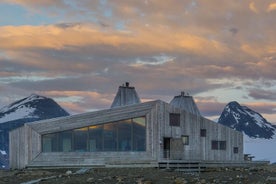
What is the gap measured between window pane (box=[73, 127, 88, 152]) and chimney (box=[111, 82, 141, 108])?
1895cm

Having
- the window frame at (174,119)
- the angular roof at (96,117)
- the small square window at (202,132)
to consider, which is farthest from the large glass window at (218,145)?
the angular roof at (96,117)

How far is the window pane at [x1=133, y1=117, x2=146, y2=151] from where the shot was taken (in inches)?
2056

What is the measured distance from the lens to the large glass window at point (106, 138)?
2060 inches

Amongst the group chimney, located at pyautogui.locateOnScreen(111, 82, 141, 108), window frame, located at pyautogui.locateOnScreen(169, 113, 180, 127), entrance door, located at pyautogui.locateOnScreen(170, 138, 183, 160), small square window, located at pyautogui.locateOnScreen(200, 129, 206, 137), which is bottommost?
entrance door, located at pyautogui.locateOnScreen(170, 138, 183, 160)

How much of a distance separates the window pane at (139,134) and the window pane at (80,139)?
475 cm

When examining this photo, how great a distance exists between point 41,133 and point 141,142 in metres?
9.90

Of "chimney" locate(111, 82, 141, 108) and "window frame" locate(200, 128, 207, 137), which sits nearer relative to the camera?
"window frame" locate(200, 128, 207, 137)

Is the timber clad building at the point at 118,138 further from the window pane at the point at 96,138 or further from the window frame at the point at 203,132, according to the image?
the window frame at the point at 203,132

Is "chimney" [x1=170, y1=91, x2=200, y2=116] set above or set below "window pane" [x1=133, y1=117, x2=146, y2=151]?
above

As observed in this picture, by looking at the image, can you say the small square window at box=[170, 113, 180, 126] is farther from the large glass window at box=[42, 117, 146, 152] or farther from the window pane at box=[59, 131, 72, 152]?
the window pane at box=[59, 131, 72, 152]

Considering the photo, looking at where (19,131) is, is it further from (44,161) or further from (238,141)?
(238,141)

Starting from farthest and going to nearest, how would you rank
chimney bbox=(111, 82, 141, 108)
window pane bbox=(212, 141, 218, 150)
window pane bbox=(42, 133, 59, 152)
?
chimney bbox=(111, 82, 141, 108), window pane bbox=(212, 141, 218, 150), window pane bbox=(42, 133, 59, 152)

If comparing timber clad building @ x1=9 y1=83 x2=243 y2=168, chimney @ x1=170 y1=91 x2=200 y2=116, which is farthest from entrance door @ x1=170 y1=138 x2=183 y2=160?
chimney @ x1=170 y1=91 x2=200 y2=116

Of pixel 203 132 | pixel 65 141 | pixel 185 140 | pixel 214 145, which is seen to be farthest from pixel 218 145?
pixel 65 141
